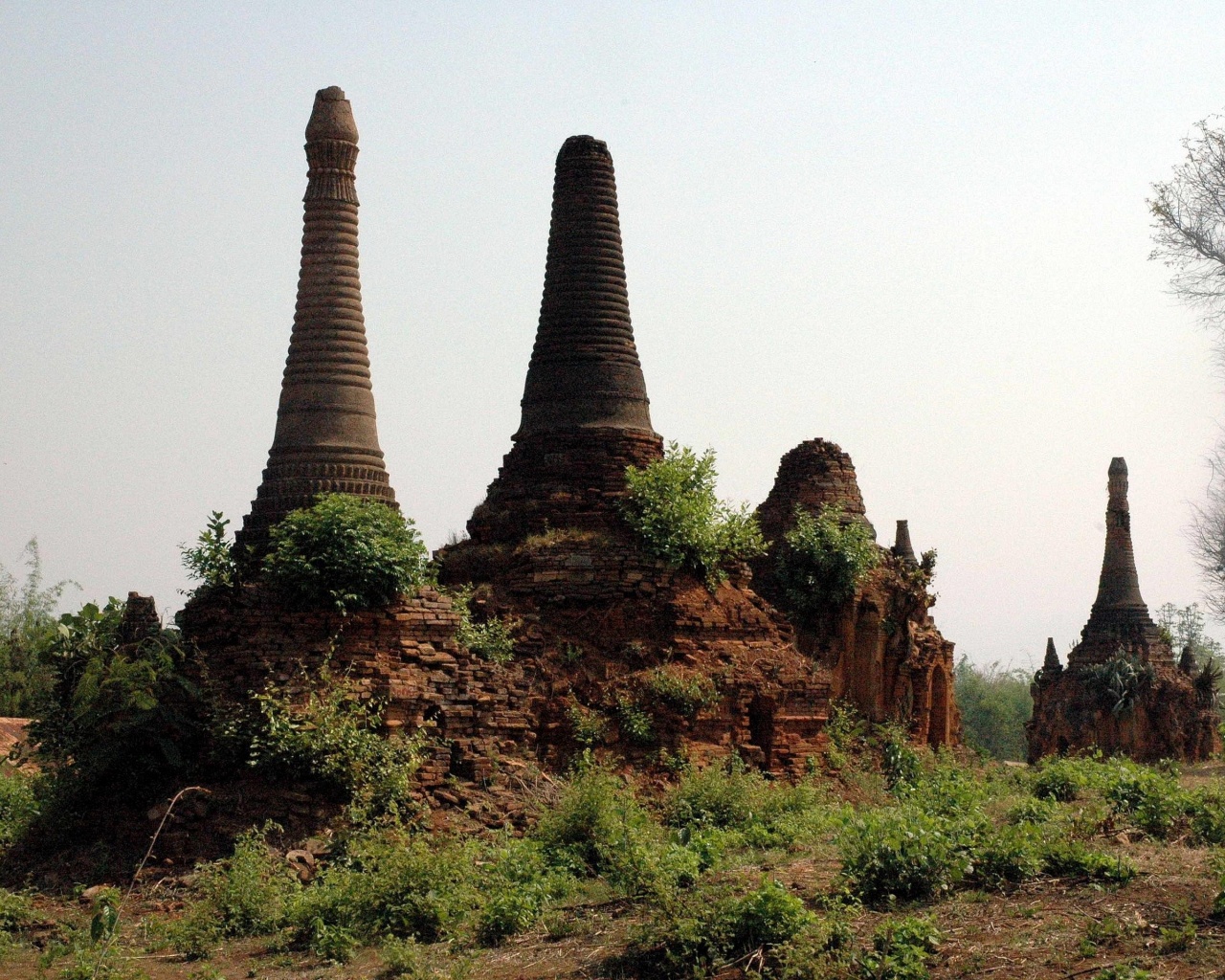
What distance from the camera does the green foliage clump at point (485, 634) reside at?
1647 centimetres

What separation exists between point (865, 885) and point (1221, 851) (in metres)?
2.69

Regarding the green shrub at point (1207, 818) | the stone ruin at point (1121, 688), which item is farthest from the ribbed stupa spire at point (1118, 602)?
the green shrub at point (1207, 818)

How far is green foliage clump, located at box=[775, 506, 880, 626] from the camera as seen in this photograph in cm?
2136

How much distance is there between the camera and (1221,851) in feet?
39.7

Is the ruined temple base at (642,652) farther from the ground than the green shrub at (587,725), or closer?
farther from the ground

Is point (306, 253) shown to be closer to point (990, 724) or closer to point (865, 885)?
point (865, 885)

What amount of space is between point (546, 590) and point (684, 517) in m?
1.70

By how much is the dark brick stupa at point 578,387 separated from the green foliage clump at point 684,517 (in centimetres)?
36

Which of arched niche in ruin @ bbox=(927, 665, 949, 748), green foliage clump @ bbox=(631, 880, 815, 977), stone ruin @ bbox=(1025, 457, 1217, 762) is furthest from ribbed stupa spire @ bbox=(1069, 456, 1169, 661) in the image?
green foliage clump @ bbox=(631, 880, 815, 977)

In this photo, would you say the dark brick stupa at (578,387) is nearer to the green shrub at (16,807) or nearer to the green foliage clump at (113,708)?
the green foliage clump at (113,708)

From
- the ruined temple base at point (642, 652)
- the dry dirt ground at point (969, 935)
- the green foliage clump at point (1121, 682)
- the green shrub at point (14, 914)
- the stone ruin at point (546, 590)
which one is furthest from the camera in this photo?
the green foliage clump at point (1121, 682)

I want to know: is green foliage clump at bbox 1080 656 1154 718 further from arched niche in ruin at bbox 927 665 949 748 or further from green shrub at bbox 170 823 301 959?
green shrub at bbox 170 823 301 959

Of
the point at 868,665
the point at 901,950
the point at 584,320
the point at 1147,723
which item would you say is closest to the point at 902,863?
the point at 901,950

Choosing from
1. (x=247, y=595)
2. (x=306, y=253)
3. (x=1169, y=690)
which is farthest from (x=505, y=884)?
(x=1169, y=690)
